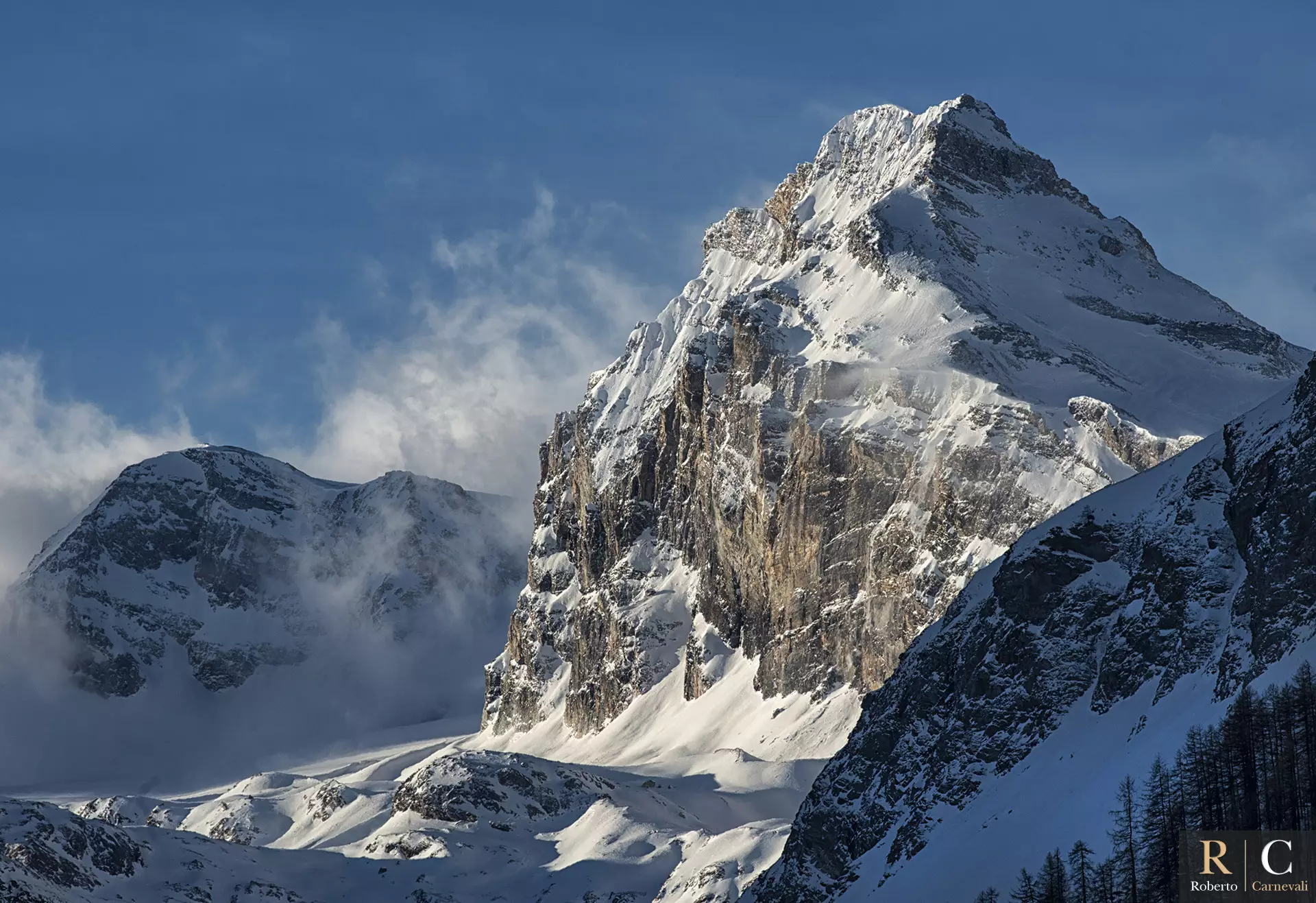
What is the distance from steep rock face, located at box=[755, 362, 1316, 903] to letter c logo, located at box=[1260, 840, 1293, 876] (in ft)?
43.5

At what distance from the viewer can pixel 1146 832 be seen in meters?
126

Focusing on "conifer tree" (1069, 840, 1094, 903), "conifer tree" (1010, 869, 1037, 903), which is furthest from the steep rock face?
"conifer tree" (1069, 840, 1094, 903)

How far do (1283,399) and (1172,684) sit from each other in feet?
64.1

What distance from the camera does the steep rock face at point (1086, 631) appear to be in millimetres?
129375

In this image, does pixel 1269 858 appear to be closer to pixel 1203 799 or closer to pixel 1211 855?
pixel 1211 855

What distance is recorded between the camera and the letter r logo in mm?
117812

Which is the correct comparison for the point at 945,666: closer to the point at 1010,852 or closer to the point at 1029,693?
the point at 1029,693

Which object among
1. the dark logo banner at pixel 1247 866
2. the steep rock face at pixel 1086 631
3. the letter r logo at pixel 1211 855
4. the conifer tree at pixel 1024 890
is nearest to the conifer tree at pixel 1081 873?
the conifer tree at pixel 1024 890

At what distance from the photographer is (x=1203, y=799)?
12256 cm

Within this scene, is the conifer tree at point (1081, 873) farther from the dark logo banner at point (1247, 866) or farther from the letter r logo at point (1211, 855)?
the letter r logo at point (1211, 855)

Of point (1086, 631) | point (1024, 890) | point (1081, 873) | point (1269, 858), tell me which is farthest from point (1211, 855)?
point (1086, 631)

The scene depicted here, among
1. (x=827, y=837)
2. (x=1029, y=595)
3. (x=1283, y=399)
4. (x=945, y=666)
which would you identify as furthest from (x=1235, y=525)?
(x=827, y=837)

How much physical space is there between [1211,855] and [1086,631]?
31821mm

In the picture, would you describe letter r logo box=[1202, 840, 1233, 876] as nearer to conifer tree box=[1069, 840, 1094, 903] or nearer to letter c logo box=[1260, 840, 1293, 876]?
letter c logo box=[1260, 840, 1293, 876]
